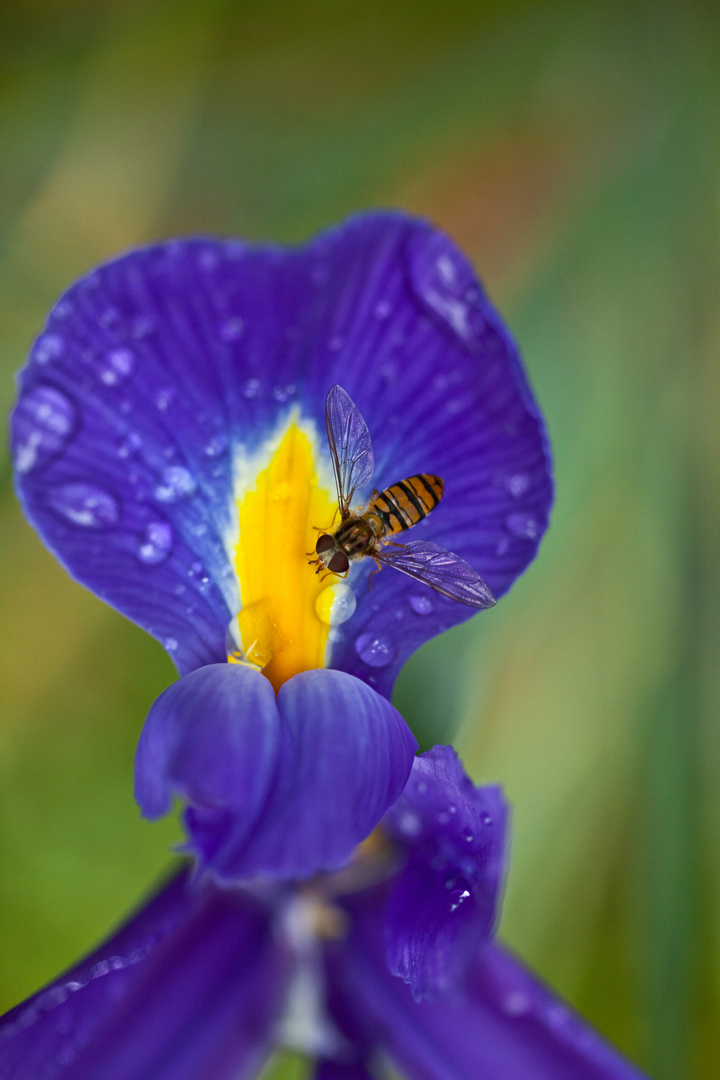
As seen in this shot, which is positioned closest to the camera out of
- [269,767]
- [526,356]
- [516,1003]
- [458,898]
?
[269,767]

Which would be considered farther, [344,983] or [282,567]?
[344,983]

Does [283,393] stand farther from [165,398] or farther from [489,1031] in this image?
[489,1031]

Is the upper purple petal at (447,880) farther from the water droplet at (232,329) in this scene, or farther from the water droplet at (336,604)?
the water droplet at (232,329)

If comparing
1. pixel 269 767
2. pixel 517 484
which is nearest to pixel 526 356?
pixel 517 484

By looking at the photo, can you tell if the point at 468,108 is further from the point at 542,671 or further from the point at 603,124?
the point at 542,671

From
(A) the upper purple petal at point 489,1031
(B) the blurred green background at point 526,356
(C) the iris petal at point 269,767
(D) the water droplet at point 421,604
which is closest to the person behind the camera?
(C) the iris petal at point 269,767

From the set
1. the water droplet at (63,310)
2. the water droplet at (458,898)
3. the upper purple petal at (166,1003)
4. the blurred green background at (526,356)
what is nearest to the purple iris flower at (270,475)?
the water droplet at (63,310)
